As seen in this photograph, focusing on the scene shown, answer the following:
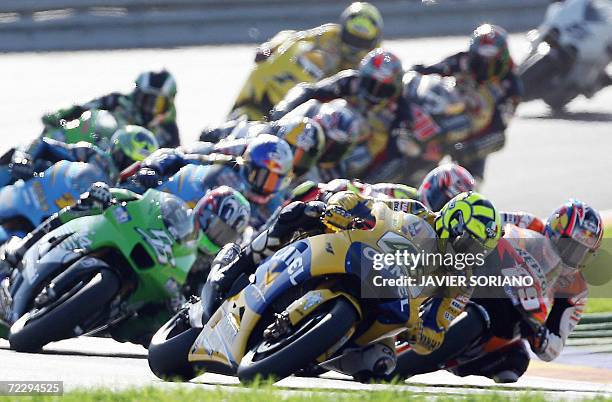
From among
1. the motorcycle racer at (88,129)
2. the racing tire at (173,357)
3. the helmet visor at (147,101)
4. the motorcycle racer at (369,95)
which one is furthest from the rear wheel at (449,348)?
the helmet visor at (147,101)

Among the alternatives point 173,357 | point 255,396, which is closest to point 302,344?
point 255,396

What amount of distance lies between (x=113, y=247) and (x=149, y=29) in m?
15.5

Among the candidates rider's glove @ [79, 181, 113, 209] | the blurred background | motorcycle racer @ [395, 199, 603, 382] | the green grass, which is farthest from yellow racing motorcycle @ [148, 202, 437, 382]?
the blurred background

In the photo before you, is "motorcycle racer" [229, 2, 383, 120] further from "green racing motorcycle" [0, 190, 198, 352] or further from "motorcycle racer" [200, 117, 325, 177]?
"green racing motorcycle" [0, 190, 198, 352]

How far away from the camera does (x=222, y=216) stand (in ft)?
37.6

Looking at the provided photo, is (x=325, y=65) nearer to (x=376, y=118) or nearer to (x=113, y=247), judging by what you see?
(x=376, y=118)

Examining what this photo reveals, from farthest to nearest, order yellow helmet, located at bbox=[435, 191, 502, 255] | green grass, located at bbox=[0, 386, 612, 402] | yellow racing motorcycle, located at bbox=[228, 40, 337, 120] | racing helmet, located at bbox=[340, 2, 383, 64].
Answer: racing helmet, located at bbox=[340, 2, 383, 64] < yellow racing motorcycle, located at bbox=[228, 40, 337, 120] < yellow helmet, located at bbox=[435, 191, 502, 255] < green grass, located at bbox=[0, 386, 612, 402]

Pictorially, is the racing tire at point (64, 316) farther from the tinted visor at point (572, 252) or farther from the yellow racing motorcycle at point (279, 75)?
the yellow racing motorcycle at point (279, 75)

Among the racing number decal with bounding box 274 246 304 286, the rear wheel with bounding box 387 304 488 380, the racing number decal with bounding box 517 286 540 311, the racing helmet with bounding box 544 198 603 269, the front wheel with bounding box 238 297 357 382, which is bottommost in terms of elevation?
the rear wheel with bounding box 387 304 488 380

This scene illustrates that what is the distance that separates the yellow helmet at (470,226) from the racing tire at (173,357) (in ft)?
5.12

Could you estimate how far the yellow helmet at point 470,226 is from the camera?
9.86 meters

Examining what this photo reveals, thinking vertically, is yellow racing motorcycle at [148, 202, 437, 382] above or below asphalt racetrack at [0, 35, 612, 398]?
above

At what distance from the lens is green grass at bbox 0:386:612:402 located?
8.22 metres

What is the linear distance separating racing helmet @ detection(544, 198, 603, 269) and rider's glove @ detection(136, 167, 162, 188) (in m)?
3.42
